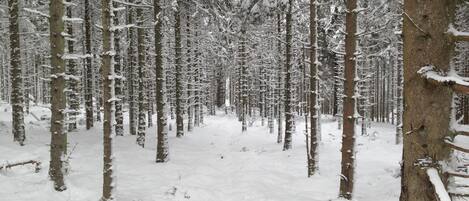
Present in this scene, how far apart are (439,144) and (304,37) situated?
26180 mm

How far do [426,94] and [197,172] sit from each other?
11485 mm

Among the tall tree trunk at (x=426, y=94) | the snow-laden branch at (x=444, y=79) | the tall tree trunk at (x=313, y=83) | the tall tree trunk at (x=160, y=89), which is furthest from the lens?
the tall tree trunk at (x=160, y=89)

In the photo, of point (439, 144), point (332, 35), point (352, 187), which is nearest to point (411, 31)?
point (439, 144)

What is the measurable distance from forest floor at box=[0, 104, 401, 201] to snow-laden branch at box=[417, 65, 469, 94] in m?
8.25

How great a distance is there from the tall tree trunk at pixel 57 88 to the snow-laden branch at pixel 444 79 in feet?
29.4

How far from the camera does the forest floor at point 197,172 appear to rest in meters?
10.7

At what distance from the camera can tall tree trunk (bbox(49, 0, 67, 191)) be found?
33.0ft

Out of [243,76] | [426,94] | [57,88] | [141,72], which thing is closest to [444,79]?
[426,94]

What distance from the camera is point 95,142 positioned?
1825 centimetres

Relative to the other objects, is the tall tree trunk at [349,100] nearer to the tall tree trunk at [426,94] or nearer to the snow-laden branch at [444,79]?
the tall tree trunk at [426,94]

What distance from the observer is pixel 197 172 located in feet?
45.5

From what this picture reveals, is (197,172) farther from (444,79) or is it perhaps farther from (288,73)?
(444,79)

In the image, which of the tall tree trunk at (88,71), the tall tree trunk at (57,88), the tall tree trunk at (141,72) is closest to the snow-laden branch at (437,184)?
the tall tree trunk at (57,88)

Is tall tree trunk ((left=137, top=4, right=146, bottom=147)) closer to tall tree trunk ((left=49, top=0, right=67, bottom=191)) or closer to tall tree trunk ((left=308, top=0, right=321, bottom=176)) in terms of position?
tall tree trunk ((left=49, top=0, right=67, bottom=191))
